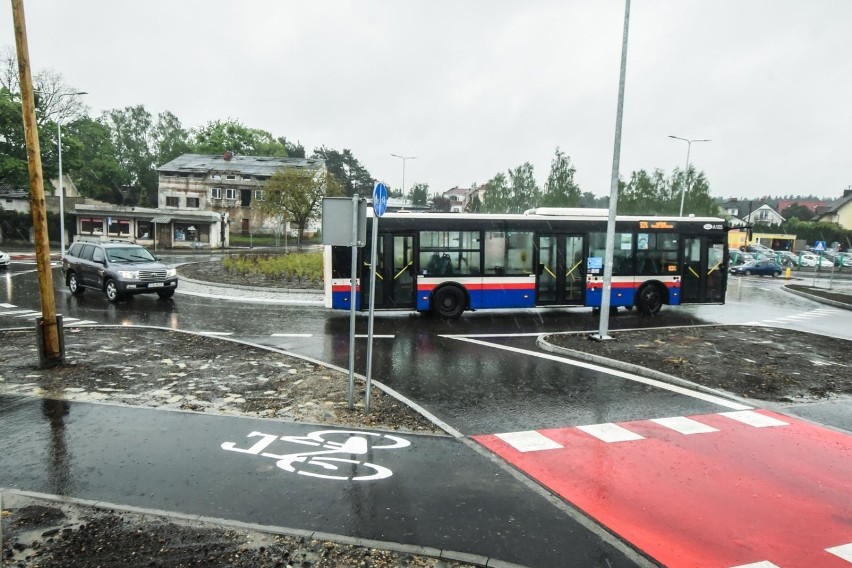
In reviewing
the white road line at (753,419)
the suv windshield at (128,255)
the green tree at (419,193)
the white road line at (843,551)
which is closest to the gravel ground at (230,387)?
the white road line at (753,419)

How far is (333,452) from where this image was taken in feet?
19.9

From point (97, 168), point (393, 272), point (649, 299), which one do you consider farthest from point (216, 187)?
point (649, 299)

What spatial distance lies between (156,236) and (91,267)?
37.0m

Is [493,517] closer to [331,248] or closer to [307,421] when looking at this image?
[307,421]

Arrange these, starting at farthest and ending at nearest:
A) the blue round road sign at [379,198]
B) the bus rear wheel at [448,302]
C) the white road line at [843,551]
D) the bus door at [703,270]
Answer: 1. the bus door at [703,270]
2. the bus rear wheel at [448,302]
3. the blue round road sign at [379,198]
4. the white road line at [843,551]

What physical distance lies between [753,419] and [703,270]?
1126 cm

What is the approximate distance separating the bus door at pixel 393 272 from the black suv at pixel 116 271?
7.98 meters

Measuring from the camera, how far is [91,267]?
1855 centimetres

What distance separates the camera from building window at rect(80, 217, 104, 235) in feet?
167

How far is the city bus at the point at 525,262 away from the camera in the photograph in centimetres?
1509

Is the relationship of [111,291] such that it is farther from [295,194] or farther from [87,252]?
[295,194]

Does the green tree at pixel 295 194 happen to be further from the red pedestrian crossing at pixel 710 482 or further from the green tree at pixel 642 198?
the red pedestrian crossing at pixel 710 482

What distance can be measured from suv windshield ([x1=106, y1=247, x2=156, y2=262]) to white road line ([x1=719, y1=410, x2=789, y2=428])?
727 inches

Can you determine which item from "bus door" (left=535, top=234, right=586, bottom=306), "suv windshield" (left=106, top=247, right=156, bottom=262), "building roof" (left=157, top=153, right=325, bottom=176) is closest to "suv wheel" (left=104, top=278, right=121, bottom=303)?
"suv windshield" (left=106, top=247, right=156, bottom=262)
